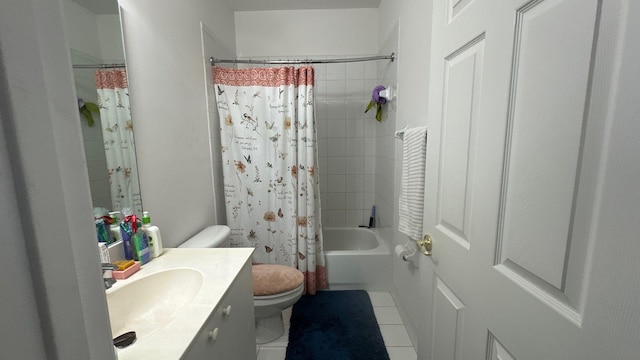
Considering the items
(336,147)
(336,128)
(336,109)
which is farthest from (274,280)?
(336,109)

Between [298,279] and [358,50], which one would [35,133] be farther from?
[358,50]

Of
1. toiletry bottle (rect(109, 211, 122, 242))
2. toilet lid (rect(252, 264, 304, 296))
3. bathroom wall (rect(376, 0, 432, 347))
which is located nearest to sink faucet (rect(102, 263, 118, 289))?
toiletry bottle (rect(109, 211, 122, 242))

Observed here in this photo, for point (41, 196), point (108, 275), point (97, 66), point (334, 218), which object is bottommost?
point (334, 218)

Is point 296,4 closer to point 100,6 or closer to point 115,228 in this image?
point 100,6

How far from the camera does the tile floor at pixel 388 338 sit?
1.56 meters

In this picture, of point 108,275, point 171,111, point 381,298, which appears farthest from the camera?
point 381,298

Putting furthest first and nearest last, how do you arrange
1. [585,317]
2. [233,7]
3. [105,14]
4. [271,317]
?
1. [233,7]
2. [271,317]
3. [105,14]
4. [585,317]

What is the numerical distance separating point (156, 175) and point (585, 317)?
1500 mm

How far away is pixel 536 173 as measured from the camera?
1.64 feet

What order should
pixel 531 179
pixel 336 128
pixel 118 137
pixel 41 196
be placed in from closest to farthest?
pixel 41 196, pixel 531 179, pixel 118 137, pixel 336 128

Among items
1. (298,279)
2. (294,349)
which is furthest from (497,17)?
(294,349)

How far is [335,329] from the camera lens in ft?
5.68

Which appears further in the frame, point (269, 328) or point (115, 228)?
point (269, 328)

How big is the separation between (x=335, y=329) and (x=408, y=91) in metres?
1.65
